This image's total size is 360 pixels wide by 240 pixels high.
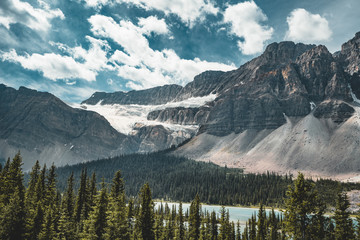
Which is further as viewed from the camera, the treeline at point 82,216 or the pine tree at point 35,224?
the pine tree at point 35,224

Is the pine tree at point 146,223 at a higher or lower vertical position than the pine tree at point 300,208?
lower

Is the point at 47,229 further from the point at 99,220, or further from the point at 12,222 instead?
the point at 99,220

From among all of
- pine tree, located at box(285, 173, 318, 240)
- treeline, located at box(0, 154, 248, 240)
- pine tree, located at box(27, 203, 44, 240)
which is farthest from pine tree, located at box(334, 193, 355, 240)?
pine tree, located at box(27, 203, 44, 240)

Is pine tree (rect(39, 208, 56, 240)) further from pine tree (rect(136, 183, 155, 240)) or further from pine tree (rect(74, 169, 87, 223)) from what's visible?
pine tree (rect(74, 169, 87, 223))

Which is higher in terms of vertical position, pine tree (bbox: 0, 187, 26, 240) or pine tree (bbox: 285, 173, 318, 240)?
pine tree (bbox: 285, 173, 318, 240)

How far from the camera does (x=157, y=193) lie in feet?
630

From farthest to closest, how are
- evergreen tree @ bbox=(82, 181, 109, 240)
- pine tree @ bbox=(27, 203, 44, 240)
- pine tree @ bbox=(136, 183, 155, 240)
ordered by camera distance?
pine tree @ bbox=(136, 183, 155, 240), pine tree @ bbox=(27, 203, 44, 240), evergreen tree @ bbox=(82, 181, 109, 240)

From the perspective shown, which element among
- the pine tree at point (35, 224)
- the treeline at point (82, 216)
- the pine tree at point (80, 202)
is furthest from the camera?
the pine tree at point (80, 202)

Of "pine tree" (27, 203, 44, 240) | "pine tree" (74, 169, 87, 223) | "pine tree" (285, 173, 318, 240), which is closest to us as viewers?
"pine tree" (285, 173, 318, 240)

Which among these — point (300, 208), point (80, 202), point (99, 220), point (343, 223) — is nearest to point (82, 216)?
point (80, 202)

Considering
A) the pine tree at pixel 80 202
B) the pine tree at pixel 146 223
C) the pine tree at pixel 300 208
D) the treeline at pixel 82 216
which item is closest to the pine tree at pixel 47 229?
the treeline at pixel 82 216

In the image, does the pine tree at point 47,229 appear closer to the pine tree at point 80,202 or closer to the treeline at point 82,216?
→ the treeline at point 82,216

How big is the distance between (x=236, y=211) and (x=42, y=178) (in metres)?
99.7

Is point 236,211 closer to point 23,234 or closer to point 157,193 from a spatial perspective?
point 157,193
